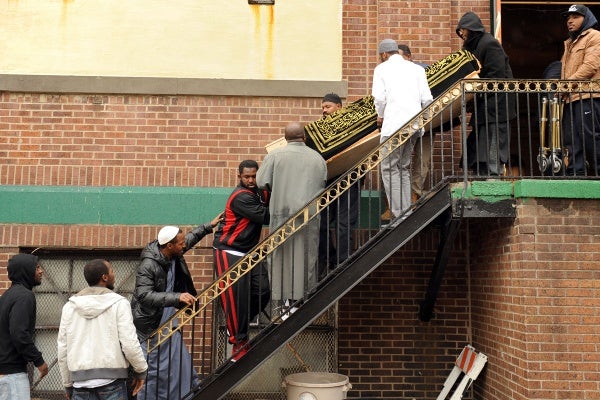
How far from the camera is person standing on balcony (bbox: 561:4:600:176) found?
5.50 meters

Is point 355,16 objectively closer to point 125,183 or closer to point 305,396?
point 125,183

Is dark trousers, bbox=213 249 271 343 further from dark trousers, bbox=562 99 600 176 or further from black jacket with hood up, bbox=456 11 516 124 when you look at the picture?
dark trousers, bbox=562 99 600 176

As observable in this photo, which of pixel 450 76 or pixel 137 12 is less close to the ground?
pixel 137 12

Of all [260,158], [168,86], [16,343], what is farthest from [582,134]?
[16,343]

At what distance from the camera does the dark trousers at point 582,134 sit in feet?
18.0

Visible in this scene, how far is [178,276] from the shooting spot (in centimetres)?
553

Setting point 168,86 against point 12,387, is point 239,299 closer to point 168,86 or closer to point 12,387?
point 12,387

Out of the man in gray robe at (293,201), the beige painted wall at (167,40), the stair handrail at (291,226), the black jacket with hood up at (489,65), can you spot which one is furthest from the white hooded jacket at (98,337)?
the black jacket with hood up at (489,65)

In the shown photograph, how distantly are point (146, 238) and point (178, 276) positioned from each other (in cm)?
137

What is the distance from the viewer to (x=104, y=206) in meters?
6.77

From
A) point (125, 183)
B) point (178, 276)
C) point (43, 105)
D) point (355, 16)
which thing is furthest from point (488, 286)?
point (43, 105)

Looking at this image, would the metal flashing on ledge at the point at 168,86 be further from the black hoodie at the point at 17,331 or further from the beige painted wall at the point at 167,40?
the black hoodie at the point at 17,331

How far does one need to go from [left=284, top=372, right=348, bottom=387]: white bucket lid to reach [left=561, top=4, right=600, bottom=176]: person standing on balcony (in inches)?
114

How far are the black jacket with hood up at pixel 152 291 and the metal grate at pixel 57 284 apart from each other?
4.93 feet
